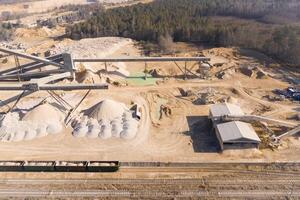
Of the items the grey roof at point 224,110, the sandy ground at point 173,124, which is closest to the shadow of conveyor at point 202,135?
the sandy ground at point 173,124

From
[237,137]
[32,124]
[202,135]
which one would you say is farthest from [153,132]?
[32,124]

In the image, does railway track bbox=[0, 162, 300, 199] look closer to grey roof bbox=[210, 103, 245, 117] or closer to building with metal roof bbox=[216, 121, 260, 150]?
building with metal roof bbox=[216, 121, 260, 150]

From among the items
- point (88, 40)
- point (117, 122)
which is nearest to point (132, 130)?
point (117, 122)

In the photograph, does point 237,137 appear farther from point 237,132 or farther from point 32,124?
point 32,124

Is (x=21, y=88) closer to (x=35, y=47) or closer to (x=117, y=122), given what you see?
(x=117, y=122)

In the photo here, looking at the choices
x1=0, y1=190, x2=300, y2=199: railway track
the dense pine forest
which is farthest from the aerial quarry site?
the dense pine forest

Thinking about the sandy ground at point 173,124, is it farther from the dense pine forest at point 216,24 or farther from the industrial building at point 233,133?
the dense pine forest at point 216,24

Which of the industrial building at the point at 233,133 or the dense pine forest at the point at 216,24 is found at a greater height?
the dense pine forest at the point at 216,24
